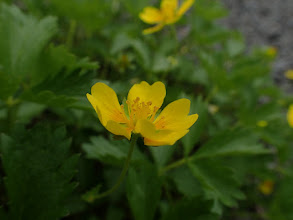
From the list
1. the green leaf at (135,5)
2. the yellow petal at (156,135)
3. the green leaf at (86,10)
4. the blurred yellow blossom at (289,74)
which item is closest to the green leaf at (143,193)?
the yellow petal at (156,135)

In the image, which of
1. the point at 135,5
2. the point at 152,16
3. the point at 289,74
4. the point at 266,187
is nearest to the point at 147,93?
the point at 152,16

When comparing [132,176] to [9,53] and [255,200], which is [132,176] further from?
[255,200]

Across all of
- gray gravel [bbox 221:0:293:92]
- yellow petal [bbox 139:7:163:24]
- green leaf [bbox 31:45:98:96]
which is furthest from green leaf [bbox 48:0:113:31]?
gray gravel [bbox 221:0:293:92]

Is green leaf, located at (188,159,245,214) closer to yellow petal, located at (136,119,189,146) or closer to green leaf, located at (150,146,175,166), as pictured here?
green leaf, located at (150,146,175,166)

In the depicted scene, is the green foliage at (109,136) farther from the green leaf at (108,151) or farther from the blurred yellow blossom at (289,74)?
the blurred yellow blossom at (289,74)

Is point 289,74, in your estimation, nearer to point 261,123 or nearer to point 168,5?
point 261,123

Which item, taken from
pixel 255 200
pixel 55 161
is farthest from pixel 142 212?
pixel 255 200
